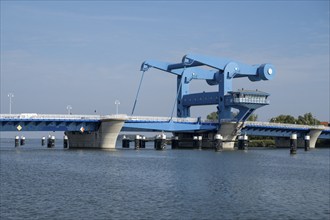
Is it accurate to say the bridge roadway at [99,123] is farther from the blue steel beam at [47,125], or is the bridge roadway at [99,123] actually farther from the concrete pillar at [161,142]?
the concrete pillar at [161,142]

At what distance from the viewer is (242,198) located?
36812 mm

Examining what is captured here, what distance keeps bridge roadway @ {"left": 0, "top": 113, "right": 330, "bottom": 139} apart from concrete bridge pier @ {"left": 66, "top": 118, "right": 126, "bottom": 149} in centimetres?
73

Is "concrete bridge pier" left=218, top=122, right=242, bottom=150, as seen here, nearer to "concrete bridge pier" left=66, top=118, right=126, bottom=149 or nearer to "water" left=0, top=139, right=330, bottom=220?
"concrete bridge pier" left=66, top=118, right=126, bottom=149

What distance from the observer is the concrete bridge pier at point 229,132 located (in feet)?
395

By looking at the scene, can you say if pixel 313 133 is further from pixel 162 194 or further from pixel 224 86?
pixel 162 194

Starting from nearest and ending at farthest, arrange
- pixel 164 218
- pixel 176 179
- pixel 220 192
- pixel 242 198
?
pixel 164 218 → pixel 242 198 → pixel 220 192 → pixel 176 179

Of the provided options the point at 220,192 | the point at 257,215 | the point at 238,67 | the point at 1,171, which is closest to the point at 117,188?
the point at 220,192

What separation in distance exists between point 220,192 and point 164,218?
34.6ft

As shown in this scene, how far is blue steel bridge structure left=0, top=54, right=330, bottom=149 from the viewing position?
10304cm

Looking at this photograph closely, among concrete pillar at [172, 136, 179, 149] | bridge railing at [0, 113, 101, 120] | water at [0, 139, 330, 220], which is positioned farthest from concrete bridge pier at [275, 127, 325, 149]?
water at [0, 139, 330, 220]

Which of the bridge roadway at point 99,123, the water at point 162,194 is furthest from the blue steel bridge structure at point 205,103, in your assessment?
the water at point 162,194

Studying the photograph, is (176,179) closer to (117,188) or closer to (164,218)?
(117,188)

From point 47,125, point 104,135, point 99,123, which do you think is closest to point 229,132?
point 104,135

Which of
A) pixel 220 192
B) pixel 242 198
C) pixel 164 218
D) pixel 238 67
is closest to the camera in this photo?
pixel 164 218
